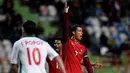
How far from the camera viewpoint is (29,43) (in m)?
8.12

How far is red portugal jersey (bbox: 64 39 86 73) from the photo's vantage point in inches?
401

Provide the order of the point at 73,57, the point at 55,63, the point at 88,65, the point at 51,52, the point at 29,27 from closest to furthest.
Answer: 1. the point at 29,27
2. the point at 51,52
3. the point at 55,63
4. the point at 73,57
5. the point at 88,65

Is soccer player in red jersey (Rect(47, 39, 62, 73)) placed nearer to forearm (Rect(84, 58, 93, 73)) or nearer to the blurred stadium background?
forearm (Rect(84, 58, 93, 73))

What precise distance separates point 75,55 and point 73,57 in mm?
82

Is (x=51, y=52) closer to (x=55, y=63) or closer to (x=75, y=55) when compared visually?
(x=55, y=63)

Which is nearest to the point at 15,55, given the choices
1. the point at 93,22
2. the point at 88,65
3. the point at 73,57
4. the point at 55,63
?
the point at 55,63

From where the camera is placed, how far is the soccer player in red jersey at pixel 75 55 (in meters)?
10.2

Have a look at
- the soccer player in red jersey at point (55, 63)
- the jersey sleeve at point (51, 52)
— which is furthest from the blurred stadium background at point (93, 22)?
the jersey sleeve at point (51, 52)

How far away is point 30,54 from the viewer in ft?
26.5

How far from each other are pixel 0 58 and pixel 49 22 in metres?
5.48

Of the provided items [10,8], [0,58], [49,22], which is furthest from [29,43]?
[49,22]

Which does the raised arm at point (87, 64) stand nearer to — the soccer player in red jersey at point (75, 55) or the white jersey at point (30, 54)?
the soccer player in red jersey at point (75, 55)

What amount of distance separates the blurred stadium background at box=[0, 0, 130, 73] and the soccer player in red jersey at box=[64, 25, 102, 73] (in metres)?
9.84

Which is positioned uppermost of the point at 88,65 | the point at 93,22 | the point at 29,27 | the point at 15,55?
the point at 29,27
